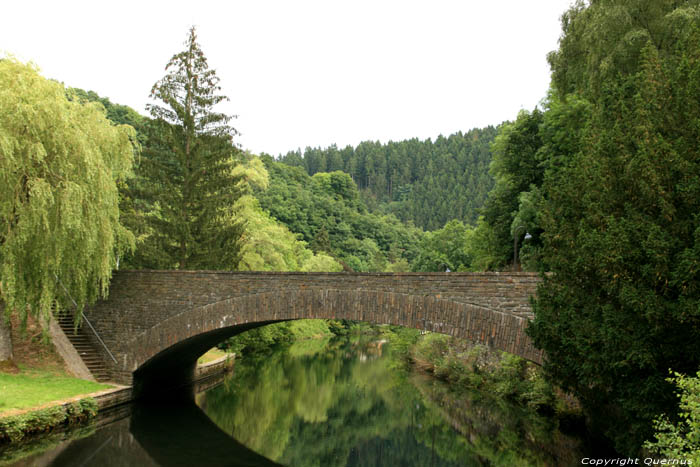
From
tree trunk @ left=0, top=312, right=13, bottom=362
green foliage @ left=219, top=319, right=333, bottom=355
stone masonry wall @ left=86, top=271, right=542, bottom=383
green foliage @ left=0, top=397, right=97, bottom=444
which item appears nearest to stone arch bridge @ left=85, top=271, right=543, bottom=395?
stone masonry wall @ left=86, top=271, right=542, bottom=383

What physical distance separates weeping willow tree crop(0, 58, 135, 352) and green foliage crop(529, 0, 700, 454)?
9.46 m

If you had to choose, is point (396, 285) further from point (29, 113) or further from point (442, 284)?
point (29, 113)

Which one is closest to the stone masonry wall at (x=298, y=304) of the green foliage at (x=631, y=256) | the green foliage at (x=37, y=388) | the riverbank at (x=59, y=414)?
the riverbank at (x=59, y=414)

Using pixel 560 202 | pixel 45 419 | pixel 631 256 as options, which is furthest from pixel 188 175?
pixel 631 256

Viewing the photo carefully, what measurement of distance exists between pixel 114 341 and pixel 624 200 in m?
12.6

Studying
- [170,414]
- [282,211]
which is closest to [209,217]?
[170,414]

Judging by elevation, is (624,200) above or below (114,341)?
above

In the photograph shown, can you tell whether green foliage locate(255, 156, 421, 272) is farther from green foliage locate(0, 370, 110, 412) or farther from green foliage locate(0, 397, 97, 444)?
green foliage locate(0, 397, 97, 444)

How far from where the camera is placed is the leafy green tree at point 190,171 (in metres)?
19.5

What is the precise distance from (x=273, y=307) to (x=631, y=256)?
8127 millimetres

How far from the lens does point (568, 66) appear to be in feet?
49.2

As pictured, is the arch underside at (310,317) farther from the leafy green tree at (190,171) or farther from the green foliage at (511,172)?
the green foliage at (511,172)

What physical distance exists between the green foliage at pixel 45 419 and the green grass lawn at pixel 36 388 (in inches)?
10.9

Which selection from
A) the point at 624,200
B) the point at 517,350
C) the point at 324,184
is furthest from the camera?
the point at 324,184
